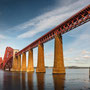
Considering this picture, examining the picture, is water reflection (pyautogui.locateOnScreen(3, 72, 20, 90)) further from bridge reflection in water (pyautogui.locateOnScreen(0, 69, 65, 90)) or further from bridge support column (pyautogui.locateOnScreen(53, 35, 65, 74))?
bridge support column (pyautogui.locateOnScreen(53, 35, 65, 74))

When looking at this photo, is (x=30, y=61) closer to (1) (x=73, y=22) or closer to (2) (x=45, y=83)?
(1) (x=73, y=22)

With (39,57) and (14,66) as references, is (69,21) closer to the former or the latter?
(39,57)

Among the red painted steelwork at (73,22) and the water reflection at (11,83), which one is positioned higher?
the red painted steelwork at (73,22)

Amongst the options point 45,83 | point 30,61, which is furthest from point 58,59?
point 30,61

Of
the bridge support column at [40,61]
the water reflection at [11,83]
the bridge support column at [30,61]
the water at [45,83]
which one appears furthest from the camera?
the bridge support column at [30,61]

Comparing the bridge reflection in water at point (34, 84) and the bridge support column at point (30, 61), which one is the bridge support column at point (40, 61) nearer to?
the bridge support column at point (30, 61)

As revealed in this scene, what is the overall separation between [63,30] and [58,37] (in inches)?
125

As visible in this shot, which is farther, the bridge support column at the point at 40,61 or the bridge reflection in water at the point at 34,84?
the bridge support column at the point at 40,61

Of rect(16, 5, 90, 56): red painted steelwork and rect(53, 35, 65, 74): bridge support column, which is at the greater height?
rect(16, 5, 90, 56): red painted steelwork

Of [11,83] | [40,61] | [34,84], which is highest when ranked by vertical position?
[40,61]

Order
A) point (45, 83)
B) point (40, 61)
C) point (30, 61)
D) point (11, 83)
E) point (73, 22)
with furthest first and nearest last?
point (30, 61) → point (40, 61) → point (73, 22) → point (11, 83) → point (45, 83)

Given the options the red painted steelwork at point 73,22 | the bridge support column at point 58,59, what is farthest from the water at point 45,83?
the red painted steelwork at point 73,22

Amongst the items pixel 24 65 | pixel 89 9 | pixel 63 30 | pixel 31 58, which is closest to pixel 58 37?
pixel 63 30

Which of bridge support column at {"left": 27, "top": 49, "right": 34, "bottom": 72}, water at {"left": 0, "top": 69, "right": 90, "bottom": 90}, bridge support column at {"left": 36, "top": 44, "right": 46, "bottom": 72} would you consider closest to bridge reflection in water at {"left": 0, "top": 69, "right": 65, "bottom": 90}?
water at {"left": 0, "top": 69, "right": 90, "bottom": 90}
